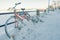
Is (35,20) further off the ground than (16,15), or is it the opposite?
(16,15)

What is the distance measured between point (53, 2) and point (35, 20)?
18.6 metres

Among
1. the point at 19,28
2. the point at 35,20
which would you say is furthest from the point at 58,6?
the point at 19,28

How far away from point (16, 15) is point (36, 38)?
163cm

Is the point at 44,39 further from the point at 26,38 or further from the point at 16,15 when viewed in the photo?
the point at 16,15

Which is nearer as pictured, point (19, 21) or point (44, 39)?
point (44, 39)

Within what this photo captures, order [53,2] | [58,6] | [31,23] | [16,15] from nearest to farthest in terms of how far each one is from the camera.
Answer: [16,15] → [31,23] → [53,2] → [58,6]

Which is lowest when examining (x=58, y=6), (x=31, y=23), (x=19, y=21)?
(x=58, y=6)

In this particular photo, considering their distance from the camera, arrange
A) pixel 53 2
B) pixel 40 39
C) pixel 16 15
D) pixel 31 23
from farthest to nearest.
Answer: pixel 53 2
pixel 31 23
pixel 16 15
pixel 40 39

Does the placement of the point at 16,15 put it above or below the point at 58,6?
above

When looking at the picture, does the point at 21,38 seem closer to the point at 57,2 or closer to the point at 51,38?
the point at 51,38

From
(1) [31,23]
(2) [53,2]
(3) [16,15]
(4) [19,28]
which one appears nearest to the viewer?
(3) [16,15]

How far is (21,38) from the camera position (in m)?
6.67

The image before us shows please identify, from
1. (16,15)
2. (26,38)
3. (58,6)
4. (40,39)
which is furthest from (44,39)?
(58,6)

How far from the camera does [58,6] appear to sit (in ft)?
105
